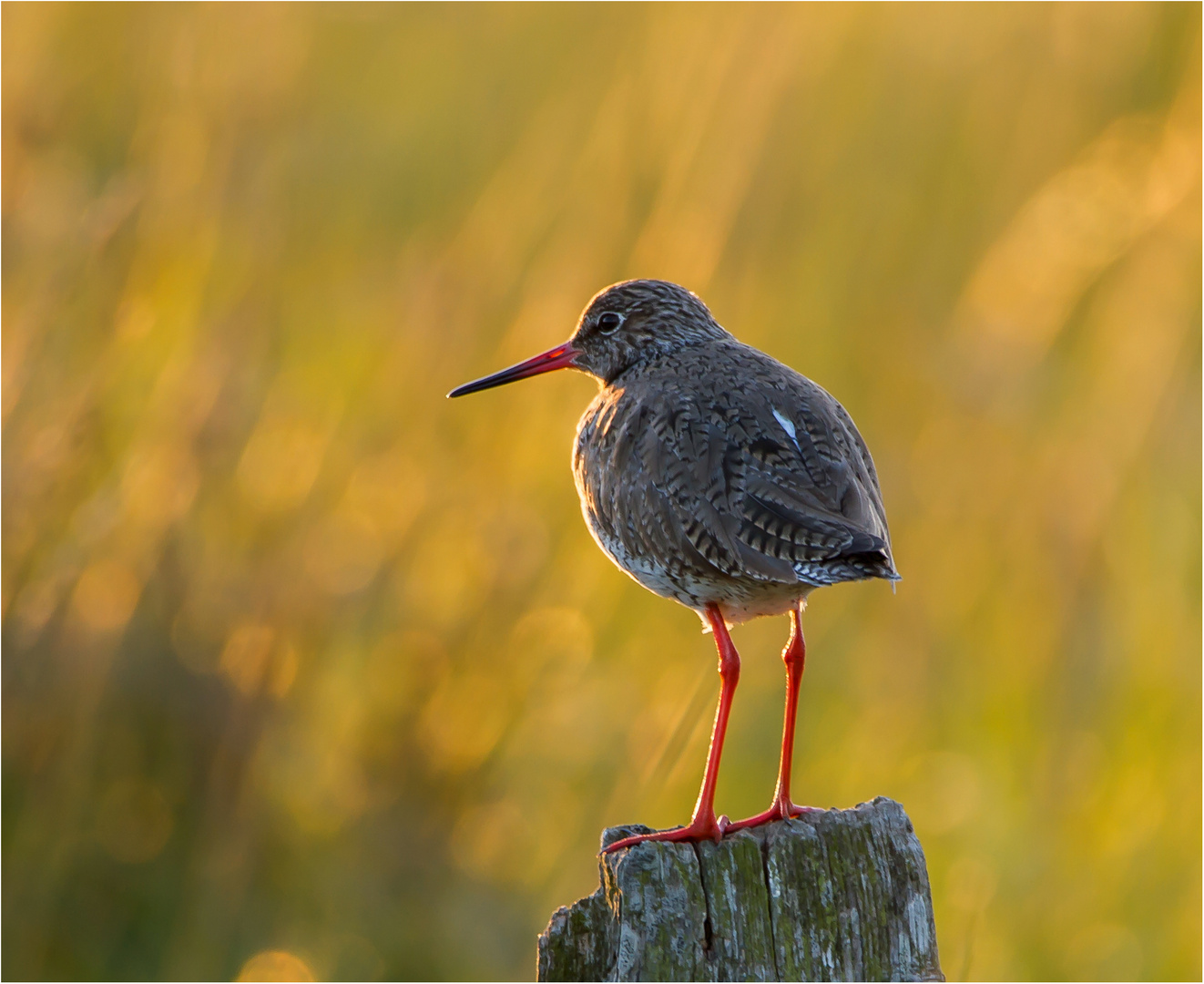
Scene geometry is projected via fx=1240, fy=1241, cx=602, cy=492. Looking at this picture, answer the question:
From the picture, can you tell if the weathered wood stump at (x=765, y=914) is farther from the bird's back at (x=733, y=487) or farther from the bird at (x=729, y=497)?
the bird's back at (x=733, y=487)

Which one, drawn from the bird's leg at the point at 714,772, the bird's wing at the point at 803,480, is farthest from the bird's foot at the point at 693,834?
the bird's wing at the point at 803,480

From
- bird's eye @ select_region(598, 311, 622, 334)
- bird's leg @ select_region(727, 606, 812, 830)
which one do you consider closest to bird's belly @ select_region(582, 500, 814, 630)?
bird's leg @ select_region(727, 606, 812, 830)

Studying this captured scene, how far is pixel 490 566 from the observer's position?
5.20 m

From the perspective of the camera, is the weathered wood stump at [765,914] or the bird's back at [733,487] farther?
the bird's back at [733,487]

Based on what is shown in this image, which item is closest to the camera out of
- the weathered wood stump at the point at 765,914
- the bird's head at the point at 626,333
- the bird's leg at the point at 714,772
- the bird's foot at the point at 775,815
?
the weathered wood stump at the point at 765,914

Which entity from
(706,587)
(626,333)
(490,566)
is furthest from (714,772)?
(626,333)

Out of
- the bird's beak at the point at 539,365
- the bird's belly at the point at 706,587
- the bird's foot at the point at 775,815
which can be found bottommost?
the bird's foot at the point at 775,815

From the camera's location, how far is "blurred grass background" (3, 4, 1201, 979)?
178 inches

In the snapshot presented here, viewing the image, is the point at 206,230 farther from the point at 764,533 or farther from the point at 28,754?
the point at 764,533

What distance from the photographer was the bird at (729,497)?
364cm

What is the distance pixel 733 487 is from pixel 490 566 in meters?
1.66

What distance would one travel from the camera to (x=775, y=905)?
10.1 feet

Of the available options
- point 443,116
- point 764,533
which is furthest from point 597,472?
point 443,116

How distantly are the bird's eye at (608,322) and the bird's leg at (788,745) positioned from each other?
4.80 feet
